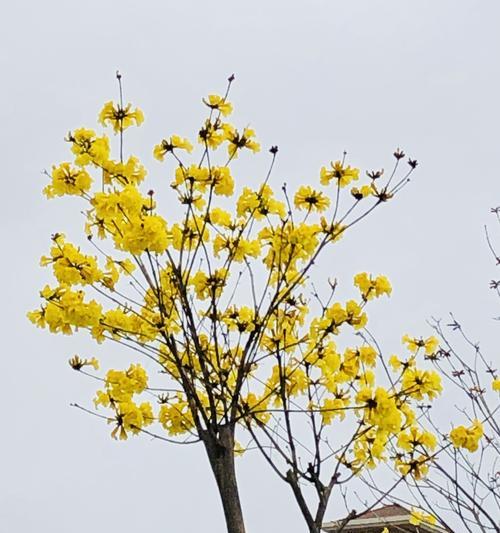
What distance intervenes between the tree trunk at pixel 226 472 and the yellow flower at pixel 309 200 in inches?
33.7

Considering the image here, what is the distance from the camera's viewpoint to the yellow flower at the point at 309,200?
8.95 feet

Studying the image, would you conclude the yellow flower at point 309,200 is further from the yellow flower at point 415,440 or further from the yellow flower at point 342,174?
the yellow flower at point 415,440

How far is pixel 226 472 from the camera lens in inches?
92.4

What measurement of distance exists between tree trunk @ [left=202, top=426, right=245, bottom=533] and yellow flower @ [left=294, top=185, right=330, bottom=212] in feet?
2.80

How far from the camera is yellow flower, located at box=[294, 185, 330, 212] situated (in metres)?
2.73

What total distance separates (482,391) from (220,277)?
2335mm

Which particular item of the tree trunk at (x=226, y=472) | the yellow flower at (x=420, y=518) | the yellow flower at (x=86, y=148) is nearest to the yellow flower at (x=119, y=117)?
the yellow flower at (x=86, y=148)

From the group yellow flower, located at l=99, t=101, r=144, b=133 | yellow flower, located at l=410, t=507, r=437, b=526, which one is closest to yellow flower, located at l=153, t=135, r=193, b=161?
yellow flower, located at l=99, t=101, r=144, b=133

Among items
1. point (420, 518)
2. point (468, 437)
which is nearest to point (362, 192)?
point (468, 437)

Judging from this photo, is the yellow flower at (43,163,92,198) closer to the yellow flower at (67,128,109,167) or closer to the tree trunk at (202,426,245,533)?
the yellow flower at (67,128,109,167)

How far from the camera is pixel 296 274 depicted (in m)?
2.93

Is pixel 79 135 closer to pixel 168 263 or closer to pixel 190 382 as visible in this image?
pixel 168 263

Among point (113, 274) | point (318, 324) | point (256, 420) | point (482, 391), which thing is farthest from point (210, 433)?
point (482, 391)

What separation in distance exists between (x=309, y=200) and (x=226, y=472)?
39.7 inches
